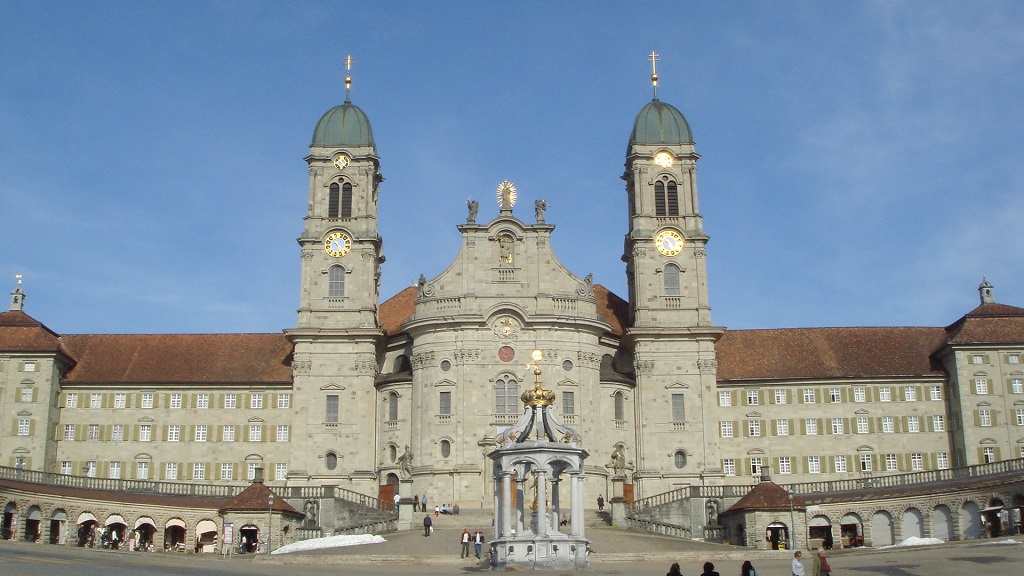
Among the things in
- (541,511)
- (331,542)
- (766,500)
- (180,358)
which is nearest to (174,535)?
(331,542)

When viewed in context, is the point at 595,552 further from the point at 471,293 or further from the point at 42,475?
the point at 42,475

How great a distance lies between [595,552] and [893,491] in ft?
67.1

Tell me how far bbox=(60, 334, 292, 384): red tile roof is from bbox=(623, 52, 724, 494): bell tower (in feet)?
76.7

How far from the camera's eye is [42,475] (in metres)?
68.4

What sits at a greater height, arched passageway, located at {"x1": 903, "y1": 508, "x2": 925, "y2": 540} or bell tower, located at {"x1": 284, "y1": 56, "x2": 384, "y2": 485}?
bell tower, located at {"x1": 284, "y1": 56, "x2": 384, "y2": 485}

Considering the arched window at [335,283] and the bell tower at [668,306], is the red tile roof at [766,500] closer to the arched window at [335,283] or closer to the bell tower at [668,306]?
the bell tower at [668,306]

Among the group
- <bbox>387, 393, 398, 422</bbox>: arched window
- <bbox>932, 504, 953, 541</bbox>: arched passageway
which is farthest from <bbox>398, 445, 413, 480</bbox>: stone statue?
<bbox>932, 504, 953, 541</bbox>: arched passageway

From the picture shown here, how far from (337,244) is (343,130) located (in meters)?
8.18

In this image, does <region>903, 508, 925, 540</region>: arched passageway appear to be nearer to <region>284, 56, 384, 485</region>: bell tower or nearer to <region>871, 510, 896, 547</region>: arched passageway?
<region>871, 510, 896, 547</region>: arched passageway

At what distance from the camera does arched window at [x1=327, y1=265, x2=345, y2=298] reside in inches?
3164

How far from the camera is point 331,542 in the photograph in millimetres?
56500

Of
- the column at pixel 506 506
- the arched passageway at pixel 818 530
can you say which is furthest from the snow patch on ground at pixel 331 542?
the arched passageway at pixel 818 530

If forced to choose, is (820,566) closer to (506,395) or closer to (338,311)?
(506,395)

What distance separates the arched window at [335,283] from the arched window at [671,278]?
21.3m
